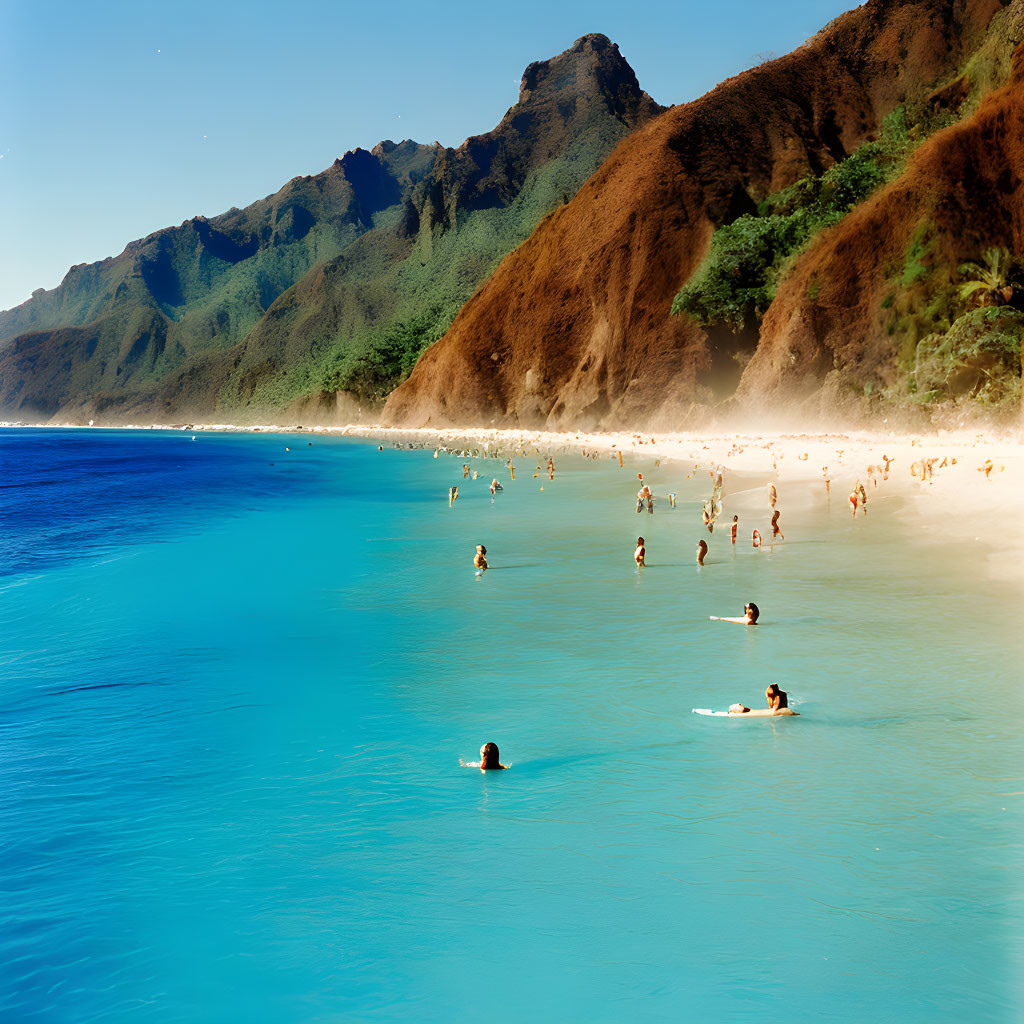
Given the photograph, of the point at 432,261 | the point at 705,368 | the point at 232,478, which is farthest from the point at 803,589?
the point at 432,261

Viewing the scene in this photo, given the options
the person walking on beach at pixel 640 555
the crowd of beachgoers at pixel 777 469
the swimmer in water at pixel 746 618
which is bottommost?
the swimmer in water at pixel 746 618

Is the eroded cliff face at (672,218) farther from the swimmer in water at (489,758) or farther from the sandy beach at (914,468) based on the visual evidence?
the swimmer in water at (489,758)

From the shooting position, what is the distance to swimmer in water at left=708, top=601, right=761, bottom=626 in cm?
1733

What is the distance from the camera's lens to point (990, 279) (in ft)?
178

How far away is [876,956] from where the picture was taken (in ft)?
24.8

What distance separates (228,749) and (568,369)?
297 ft

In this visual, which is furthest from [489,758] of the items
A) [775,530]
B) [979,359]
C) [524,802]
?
[979,359]

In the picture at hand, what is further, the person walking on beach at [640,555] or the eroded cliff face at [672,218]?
the eroded cliff face at [672,218]

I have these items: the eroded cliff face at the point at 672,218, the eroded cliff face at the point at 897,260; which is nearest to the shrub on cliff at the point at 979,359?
the eroded cliff face at the point at 897,260

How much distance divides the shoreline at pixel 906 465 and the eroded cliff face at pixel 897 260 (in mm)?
4920

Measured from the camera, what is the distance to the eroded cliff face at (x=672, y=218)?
8806 centimetres

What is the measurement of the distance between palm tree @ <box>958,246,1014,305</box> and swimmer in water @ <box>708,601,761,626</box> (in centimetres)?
4532

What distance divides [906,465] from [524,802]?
1403 inches

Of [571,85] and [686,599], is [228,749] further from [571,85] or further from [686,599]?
[571,85]
